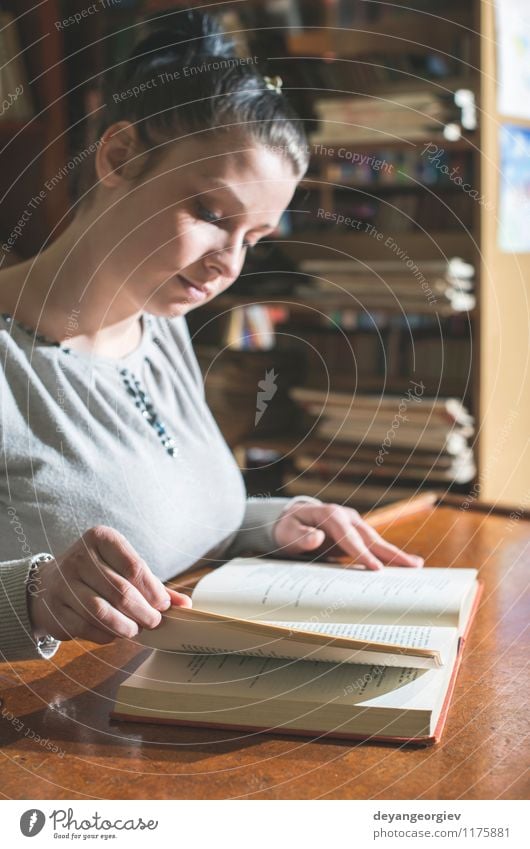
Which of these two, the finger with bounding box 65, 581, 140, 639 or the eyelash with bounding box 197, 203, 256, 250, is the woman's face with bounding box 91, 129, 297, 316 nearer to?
the eyelash with bounding box 197, 203, 256, 250

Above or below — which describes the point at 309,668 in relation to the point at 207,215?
below

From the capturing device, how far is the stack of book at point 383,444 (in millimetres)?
2418

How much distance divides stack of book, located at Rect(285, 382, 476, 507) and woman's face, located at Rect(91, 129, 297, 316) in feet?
4.62

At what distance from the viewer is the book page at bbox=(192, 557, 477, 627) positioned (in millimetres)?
845

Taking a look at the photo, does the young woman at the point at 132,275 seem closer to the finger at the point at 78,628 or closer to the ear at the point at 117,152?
the ear at the point at 117,152

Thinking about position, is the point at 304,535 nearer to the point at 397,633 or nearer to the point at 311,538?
the point at 311,538

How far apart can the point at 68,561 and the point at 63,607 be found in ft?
0.13

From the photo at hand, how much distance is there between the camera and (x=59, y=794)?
64 cm

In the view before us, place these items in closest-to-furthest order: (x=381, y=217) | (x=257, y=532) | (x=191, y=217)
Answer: (x=191, y=217), (x=257, y=532), (x=381, y=217)

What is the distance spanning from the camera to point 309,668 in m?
0.76

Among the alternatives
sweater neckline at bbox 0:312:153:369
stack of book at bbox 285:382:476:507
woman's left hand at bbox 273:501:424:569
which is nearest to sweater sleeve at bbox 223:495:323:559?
woman's left hand at bbox 273:501:424:569

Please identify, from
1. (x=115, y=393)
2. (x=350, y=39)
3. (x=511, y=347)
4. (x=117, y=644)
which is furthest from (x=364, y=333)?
(x=117, y=644)

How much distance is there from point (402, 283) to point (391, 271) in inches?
2.0

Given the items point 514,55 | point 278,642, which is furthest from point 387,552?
point 514,55
